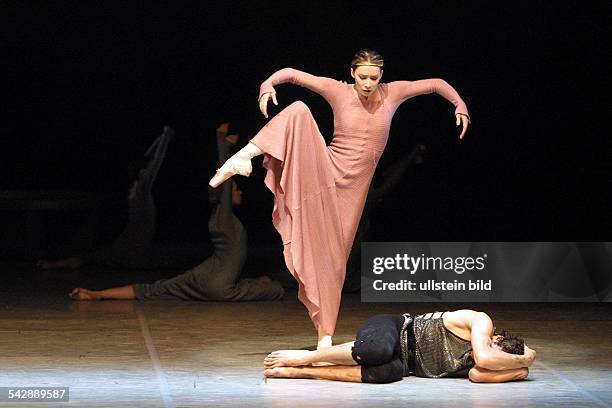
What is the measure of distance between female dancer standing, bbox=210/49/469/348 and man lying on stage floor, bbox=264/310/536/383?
495 millimetres

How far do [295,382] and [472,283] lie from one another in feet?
11.0

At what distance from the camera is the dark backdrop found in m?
11.0

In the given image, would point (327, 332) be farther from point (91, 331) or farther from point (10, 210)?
point (10, 210)

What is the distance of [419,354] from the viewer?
5.51 meters

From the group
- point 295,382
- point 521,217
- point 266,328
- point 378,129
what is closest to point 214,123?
point 521,217

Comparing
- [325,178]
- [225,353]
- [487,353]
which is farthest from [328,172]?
[487,353]

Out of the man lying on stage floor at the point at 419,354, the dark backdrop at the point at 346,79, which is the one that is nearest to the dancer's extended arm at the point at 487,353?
the man lying on stage floor at the point at 419,354

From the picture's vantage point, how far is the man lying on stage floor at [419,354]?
529cm

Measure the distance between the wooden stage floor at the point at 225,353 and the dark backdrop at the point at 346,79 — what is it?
2.88m

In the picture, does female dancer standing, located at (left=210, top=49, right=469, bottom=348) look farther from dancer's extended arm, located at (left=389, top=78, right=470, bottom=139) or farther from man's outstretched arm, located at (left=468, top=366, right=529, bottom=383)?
man's outstretched arm, located at (left=468, top=366, right=529, bottom=383)

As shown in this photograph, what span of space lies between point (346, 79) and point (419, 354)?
→ 5.92m

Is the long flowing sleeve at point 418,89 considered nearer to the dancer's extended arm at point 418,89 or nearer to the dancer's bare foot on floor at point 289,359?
the dancer's extended arm at point 418,89

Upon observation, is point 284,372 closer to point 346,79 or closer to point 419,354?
point 419,354

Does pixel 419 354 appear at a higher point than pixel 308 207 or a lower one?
lower
